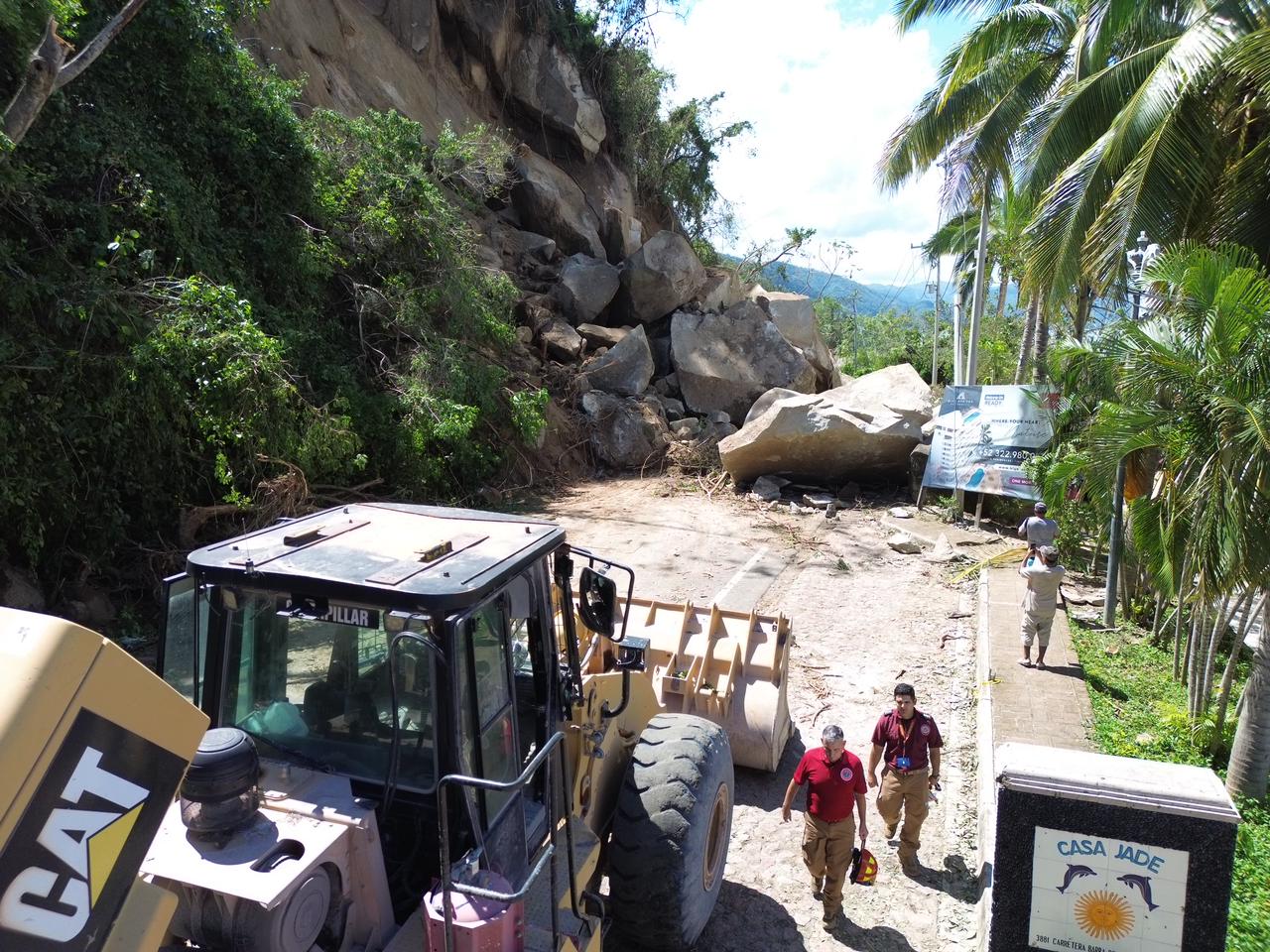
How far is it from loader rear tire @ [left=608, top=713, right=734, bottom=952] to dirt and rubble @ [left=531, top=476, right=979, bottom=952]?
0.83 m

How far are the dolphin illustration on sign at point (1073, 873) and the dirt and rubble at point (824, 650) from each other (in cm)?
112

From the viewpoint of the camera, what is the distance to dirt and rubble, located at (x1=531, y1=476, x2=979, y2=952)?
17.7ft

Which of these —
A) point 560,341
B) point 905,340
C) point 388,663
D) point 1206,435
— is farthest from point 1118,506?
point 905,340

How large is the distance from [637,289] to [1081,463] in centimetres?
1403

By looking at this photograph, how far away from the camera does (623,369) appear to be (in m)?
19.9

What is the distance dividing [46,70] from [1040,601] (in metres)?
10.2

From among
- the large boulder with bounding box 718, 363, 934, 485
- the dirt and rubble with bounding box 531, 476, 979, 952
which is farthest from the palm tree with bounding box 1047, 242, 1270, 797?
the large boulder with bounding box 718, 363, 934, 485

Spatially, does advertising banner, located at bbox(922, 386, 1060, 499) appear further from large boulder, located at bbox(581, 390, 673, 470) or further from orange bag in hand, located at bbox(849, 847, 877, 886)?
orange bag in hand, located at bbox(849, 847, 877, 886)

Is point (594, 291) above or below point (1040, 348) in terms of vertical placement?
above

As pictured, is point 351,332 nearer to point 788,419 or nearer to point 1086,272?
point 788,419

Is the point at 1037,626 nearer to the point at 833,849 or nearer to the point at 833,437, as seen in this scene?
the point at 833,849

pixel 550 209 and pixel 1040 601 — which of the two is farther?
pixel 550 209

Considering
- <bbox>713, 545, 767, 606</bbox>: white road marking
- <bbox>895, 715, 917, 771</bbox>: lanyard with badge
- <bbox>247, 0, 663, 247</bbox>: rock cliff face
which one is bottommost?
<bbox>713, 545, 767, 606</bbox>: white road marking

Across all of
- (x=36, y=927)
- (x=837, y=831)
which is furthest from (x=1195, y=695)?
(x=36, y=927)
